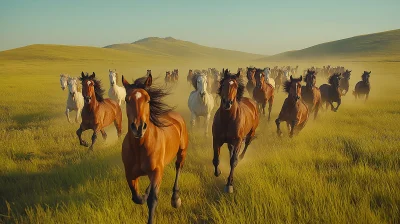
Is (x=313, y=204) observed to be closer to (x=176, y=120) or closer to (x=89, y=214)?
(x=176, y=120)

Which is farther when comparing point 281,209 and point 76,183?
point 76,183

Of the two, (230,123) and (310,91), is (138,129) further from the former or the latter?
(310,91)

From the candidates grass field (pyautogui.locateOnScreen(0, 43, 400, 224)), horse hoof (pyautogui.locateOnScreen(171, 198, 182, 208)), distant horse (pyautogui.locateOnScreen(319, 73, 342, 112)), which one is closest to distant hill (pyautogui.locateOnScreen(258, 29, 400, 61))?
distant horse (pyautogui.locateOnScreen(319, 73, 342, 112))

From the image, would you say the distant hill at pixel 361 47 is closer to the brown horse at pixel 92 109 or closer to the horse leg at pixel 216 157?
the brown horse at pixel 92 109

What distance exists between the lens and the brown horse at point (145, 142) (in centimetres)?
339

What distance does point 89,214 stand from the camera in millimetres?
3979

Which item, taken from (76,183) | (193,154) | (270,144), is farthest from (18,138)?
(270,144)

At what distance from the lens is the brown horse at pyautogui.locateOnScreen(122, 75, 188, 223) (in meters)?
3.39

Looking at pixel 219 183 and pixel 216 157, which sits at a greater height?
pixel 216 157

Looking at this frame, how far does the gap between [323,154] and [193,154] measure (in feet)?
10.7

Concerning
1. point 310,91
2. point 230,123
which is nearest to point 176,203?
point 230,123

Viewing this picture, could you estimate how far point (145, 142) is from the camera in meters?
3.76

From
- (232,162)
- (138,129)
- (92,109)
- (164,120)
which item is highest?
(138,129)

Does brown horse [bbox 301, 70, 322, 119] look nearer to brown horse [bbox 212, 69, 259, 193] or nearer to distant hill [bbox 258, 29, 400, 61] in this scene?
brown horse [bbox 212, 69, 259, 193]
